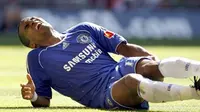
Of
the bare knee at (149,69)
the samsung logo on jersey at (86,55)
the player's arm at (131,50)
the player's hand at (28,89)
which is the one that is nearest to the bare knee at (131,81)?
the bare knee at (149,69)

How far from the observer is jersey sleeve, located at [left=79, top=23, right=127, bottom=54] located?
942 cm

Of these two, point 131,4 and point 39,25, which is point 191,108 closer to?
point 39,25

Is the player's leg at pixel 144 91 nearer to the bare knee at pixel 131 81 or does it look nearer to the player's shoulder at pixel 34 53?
the bare knee at pixel 131 81

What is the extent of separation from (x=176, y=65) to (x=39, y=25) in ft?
6.58

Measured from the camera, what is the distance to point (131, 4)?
33188mm

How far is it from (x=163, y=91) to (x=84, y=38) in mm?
1759

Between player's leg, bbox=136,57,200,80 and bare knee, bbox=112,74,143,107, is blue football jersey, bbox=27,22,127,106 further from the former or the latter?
player's leg, bbox=136,57,200,80

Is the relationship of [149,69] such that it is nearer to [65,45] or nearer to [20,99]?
[65,45]

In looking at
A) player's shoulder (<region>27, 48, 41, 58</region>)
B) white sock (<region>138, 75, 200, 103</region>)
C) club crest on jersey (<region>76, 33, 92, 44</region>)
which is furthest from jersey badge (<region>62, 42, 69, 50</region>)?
white sock (<region>138, 75, 200, 103</region>)

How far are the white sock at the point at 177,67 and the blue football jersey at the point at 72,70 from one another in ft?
2.73

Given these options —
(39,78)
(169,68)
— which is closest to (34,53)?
(39,78)

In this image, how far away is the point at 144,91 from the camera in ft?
26.5

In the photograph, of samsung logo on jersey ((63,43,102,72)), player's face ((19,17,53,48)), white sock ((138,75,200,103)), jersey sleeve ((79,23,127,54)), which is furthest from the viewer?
jersey sleeve ((79,23,127,54))

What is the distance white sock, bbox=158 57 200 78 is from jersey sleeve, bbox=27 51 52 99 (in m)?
1.50
